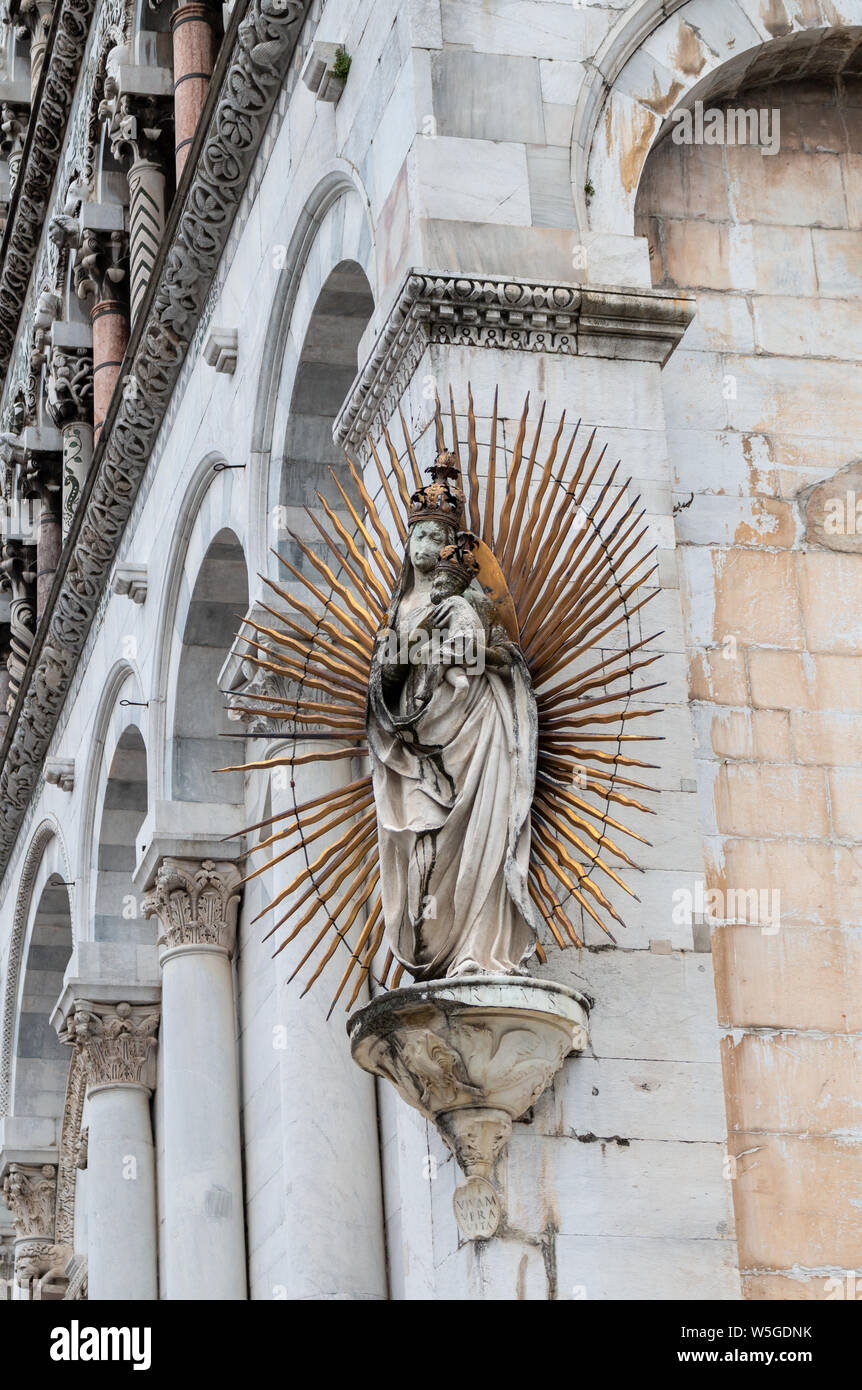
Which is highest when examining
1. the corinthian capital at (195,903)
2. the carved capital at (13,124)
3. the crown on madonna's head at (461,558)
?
the carved capital at (13,124)

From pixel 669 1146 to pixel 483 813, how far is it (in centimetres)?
136

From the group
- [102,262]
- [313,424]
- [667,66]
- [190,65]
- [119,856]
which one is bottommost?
[119,856]

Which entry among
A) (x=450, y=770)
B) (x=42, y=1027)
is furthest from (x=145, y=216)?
(x=450, y=770)

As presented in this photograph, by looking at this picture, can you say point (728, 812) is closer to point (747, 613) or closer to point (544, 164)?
point (747, 613)

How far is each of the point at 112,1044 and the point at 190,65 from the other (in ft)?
21.2

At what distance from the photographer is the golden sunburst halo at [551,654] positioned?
823 cm

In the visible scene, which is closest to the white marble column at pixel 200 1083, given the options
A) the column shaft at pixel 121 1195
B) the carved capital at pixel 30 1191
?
the column shaft at pixel 121 1195

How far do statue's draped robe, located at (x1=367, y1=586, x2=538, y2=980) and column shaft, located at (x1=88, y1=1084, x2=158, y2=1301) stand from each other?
769cm

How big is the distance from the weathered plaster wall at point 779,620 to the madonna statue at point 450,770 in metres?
1.42

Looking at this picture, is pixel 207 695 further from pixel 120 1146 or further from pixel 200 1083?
pixel 120 1146

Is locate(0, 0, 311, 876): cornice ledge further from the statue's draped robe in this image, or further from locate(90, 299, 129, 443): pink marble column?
the statue's draped robe

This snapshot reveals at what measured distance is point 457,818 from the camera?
799 centimetres

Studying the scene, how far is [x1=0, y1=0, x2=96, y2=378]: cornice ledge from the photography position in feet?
64.5

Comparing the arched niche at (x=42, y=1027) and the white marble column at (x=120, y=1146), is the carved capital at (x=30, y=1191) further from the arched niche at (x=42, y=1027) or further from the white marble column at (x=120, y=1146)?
the white marble column at (x=120, y=1146)
